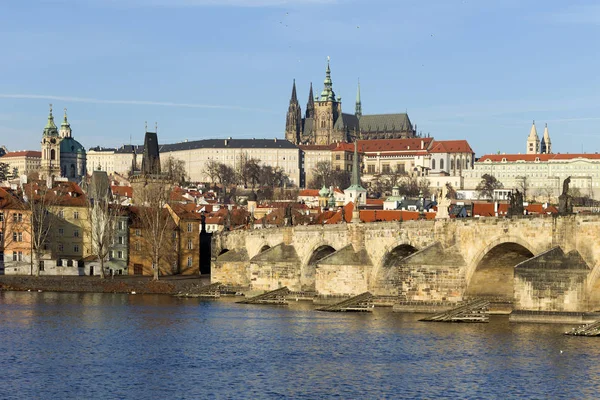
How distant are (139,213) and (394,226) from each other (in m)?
38.0

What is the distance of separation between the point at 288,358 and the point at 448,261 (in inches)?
548

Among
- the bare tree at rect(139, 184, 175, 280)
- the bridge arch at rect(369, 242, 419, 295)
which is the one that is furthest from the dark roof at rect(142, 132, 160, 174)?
the bridge arch at rect(369, 242, 419, 295)

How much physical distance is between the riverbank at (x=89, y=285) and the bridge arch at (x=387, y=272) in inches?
759

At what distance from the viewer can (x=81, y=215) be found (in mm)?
95625

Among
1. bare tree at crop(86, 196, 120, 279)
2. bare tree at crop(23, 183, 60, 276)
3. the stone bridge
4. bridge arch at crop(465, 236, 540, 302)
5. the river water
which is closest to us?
the river water

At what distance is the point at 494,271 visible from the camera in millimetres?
57781

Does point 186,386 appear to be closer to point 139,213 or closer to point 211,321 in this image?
point 211,321

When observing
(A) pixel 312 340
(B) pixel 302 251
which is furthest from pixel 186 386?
(B) pixel 302 251

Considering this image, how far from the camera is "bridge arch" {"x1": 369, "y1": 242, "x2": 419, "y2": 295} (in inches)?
2574

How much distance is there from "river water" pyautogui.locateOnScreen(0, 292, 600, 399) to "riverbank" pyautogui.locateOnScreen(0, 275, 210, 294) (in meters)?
18.2

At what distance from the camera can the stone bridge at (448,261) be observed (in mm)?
49750

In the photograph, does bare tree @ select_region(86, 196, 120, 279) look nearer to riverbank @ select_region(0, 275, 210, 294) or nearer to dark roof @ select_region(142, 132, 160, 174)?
riverbank @ select_region(0, 275, 210, 294)

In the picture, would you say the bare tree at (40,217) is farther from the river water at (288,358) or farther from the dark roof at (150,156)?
the dark roof at (150,156)

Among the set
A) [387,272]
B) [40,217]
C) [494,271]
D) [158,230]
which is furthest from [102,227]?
[494,271]
